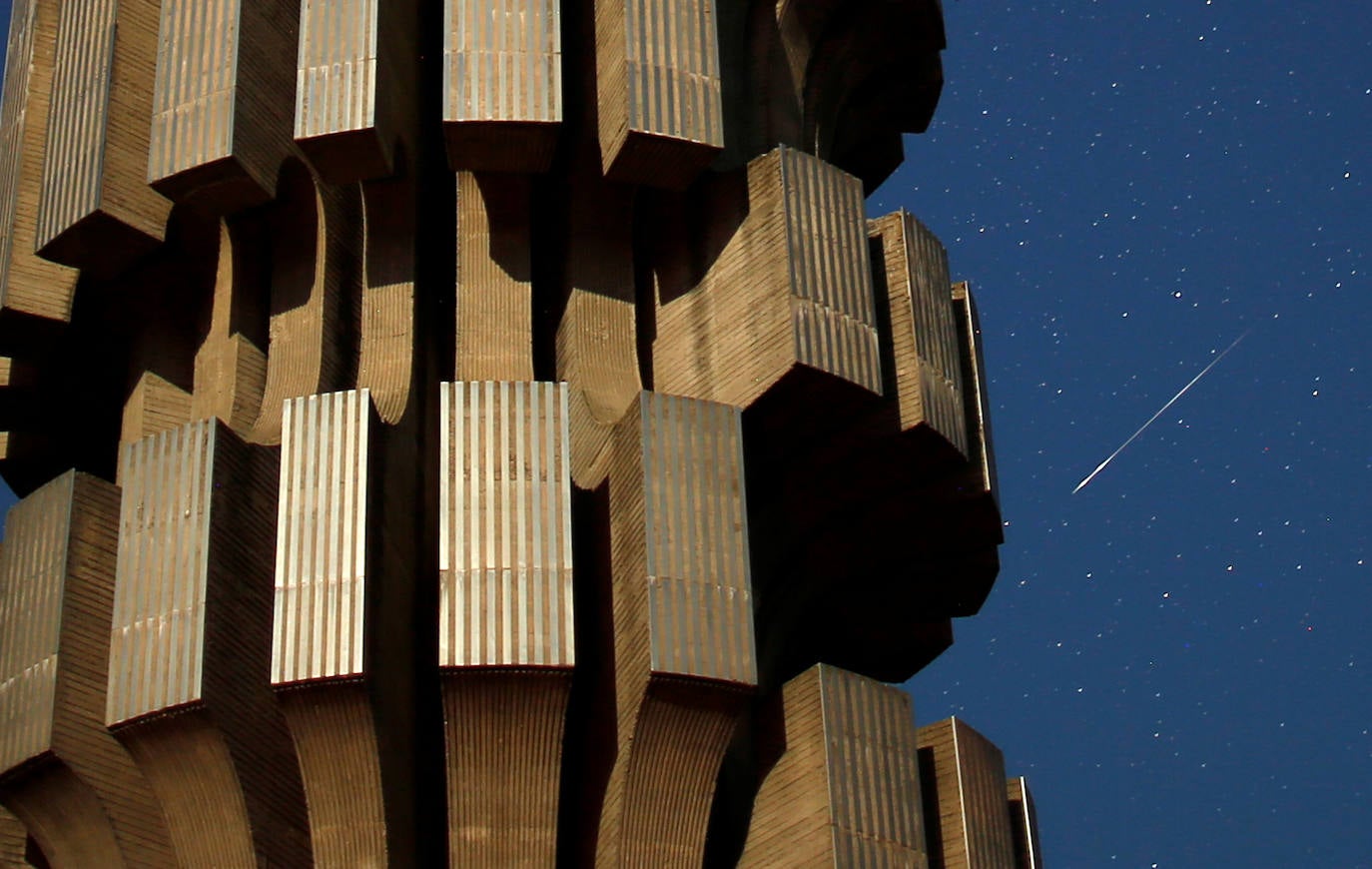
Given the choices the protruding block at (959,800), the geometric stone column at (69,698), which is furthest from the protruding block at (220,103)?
the protruding block at (959,800)

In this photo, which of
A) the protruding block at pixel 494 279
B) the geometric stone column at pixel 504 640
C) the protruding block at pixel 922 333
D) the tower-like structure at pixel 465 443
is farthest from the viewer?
the protruding block at pixel 922 333

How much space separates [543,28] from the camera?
29.5 meters

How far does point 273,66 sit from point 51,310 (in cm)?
409

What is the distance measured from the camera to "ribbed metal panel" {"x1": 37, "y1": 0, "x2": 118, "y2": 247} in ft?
97.6

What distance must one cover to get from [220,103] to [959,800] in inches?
441

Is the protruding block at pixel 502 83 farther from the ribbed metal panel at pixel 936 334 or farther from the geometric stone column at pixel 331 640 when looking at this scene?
the ribbed metal panel at pixel 936 334

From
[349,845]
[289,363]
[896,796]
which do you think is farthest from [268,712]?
[896,796]

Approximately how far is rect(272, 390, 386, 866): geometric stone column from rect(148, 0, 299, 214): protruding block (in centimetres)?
A: 375

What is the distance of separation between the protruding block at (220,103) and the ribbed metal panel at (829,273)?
584 centimetres

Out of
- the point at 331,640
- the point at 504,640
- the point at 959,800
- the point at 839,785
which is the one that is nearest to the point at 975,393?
the point at 959,800

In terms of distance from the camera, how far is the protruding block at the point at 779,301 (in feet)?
95.1

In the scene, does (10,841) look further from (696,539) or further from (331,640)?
(696,539)

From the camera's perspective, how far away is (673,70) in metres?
29.2

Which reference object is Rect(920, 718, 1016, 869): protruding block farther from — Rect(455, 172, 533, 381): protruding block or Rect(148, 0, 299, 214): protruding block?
Rect(148, 0, 299, 214): protruding block
